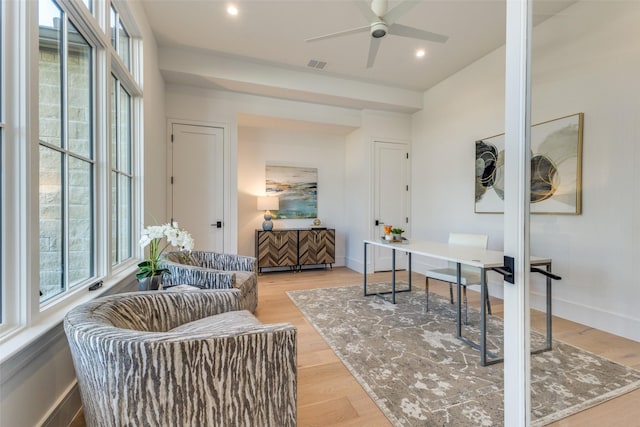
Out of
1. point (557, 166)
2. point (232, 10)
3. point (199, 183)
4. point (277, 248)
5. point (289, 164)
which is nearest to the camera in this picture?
point (557, 166)

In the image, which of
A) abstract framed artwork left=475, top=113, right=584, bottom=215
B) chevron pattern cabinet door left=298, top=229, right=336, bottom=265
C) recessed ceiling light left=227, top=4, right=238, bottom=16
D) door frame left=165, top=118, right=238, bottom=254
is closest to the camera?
abstract framed artwork left=475, top=113, right=584, bottom=215

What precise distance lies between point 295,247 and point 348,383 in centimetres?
333

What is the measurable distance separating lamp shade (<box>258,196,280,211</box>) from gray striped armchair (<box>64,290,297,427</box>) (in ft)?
12.6

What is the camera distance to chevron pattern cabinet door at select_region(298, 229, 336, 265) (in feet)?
16.8

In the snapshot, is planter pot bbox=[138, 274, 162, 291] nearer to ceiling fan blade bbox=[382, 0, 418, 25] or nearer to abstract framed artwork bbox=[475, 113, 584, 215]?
abstract framed artwork bbox=[475, 113, 584, 215]

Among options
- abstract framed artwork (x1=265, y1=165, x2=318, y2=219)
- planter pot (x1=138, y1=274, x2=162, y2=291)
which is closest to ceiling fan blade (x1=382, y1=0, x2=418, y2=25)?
planter pot (x1=138, y1=274, x2=162, y2=291)

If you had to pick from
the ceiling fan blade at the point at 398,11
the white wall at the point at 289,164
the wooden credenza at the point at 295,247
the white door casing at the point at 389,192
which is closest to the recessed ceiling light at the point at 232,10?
the ceiling fan blade at the point at 398,11

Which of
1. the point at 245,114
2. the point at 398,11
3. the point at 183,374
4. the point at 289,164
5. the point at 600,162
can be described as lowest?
the point at 183,374

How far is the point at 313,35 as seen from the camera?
3.35 metres

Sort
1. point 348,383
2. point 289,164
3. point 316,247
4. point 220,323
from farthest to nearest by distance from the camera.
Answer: point 289,164, point 316,247, point 348,383, point 220,323

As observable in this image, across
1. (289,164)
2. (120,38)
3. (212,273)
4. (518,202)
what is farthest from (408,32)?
(289,164)

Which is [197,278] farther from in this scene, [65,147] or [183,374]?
[183,374]

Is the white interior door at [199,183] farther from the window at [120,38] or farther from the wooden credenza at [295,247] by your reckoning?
the window at [120,38]

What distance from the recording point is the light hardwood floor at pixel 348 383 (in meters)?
1.51
